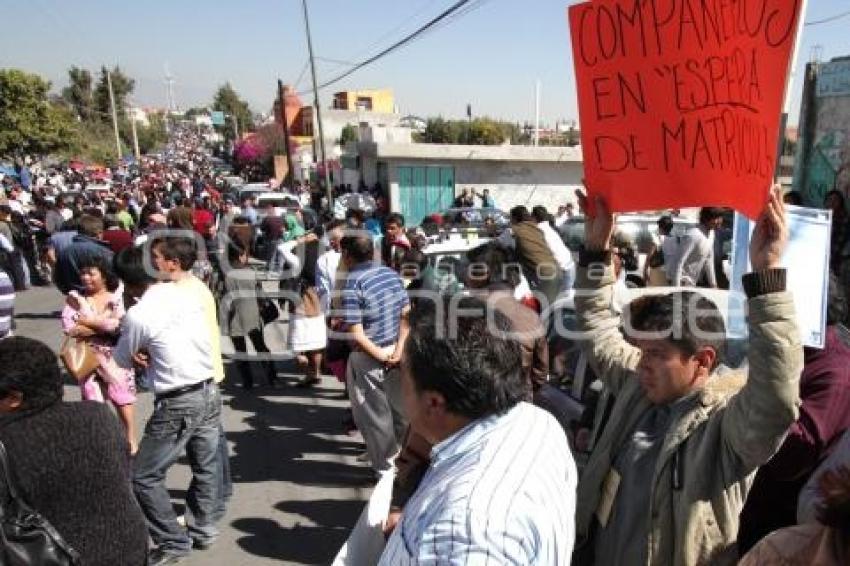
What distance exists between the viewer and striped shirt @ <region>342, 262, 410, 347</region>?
13.3 ft

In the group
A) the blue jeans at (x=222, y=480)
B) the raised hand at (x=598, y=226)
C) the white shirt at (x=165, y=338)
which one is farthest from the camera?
the blue jeans at (x=222, y=480)

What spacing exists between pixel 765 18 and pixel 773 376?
106 cm

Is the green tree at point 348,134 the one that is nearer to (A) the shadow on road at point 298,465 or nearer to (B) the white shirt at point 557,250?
(A) the shadow on road at point 298,465

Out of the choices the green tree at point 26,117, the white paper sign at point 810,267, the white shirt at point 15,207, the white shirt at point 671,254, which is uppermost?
the green tree at point 26,117

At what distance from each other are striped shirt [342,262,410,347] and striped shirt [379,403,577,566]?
8.68ft

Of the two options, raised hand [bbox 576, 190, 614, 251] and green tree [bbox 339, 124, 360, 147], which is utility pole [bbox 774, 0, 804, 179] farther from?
green tree [bbox 339, 124, 360, 147]

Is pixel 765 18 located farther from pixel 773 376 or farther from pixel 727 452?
pixel 727 452

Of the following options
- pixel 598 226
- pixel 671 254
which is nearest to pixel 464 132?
pixel 671 254

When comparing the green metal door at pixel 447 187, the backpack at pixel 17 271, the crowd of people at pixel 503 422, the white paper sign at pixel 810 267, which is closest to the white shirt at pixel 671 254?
the crowd of people at pixel 503 422

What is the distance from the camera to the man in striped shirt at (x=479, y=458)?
122cm

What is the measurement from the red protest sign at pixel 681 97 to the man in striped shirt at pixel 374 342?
203 cm

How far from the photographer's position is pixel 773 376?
166 centimetres

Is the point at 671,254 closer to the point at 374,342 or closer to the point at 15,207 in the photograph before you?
the point at 374,342

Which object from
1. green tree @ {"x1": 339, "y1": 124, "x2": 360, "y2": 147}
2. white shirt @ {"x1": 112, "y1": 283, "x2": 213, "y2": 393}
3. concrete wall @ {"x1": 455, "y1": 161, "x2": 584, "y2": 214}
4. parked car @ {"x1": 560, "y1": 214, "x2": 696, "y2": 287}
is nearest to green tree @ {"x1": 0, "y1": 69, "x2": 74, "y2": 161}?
green tree @ {"x1": 339, "y1": 124, "x2": 360, "y2": 147}
